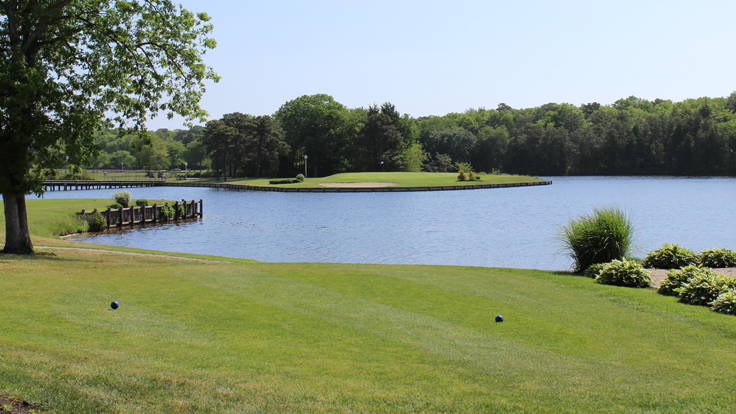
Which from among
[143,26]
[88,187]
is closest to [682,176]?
[88,187]

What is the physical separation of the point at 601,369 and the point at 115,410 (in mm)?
5842

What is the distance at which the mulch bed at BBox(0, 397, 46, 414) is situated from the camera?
537cm

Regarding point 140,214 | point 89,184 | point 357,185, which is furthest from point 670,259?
point 89,184

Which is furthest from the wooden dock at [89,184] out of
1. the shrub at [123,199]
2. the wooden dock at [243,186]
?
the shrub at [123,199]

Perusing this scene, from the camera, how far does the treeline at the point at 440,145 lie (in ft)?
374

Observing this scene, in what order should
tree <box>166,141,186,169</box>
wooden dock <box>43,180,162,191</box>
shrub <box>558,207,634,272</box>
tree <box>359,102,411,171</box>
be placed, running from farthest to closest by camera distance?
tree <box>166,141,186,169</box> → tree <box>359,102,411,171</box> → wooden dock <box>43,180,162,191</box> → shrub <box>558,207,634,272</box>

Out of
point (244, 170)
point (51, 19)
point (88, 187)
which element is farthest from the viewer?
point (244, 170)

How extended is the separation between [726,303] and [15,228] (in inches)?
764

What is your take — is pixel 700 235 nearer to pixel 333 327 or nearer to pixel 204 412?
pixel 333 327

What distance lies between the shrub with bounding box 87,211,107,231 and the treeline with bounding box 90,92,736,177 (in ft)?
226

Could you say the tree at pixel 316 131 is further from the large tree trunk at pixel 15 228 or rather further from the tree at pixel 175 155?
the large tree trunk at pixel 15 228

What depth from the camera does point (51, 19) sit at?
16609mm

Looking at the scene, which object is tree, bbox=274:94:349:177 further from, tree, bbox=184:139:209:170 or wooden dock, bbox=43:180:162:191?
tree, bbox=184:139:209:170

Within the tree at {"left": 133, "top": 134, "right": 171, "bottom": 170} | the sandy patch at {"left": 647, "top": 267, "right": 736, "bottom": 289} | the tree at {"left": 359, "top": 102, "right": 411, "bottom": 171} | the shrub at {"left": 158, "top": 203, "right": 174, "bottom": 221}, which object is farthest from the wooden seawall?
the tree at {"left": 133, "top": 134, "right": 171, "bottom": 170}
